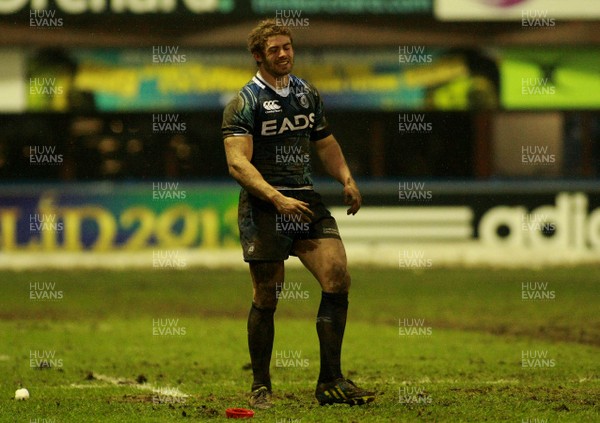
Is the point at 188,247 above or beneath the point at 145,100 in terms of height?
beneath

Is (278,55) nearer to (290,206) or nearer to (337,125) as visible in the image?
(290,206)

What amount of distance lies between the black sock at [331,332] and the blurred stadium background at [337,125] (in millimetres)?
12548

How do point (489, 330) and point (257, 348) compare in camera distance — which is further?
point (489, 330)

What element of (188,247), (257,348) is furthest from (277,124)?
(188,247)

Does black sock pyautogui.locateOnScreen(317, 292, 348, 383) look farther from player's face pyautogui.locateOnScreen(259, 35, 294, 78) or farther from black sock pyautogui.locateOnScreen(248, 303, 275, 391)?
player's face pyautogui.locateOnScreen(259, 35, 294, 78)

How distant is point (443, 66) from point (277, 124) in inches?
549

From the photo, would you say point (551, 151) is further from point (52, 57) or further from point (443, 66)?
point (52, 57)

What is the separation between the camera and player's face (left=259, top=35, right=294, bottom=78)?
8.68m

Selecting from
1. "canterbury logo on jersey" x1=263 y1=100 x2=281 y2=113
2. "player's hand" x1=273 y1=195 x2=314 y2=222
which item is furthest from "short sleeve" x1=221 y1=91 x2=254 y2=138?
"player's hand" x1=273 y1=195 x2=314 y2=222

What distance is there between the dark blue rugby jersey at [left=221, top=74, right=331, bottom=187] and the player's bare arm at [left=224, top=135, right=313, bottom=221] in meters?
0.08

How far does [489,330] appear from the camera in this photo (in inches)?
545

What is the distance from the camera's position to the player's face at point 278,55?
868cm

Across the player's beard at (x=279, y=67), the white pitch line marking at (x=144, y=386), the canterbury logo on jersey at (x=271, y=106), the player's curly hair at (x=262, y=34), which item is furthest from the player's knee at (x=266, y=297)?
the player's curly hair at (x=262, y=34)

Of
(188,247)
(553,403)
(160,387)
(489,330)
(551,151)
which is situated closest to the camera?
(553,403)
